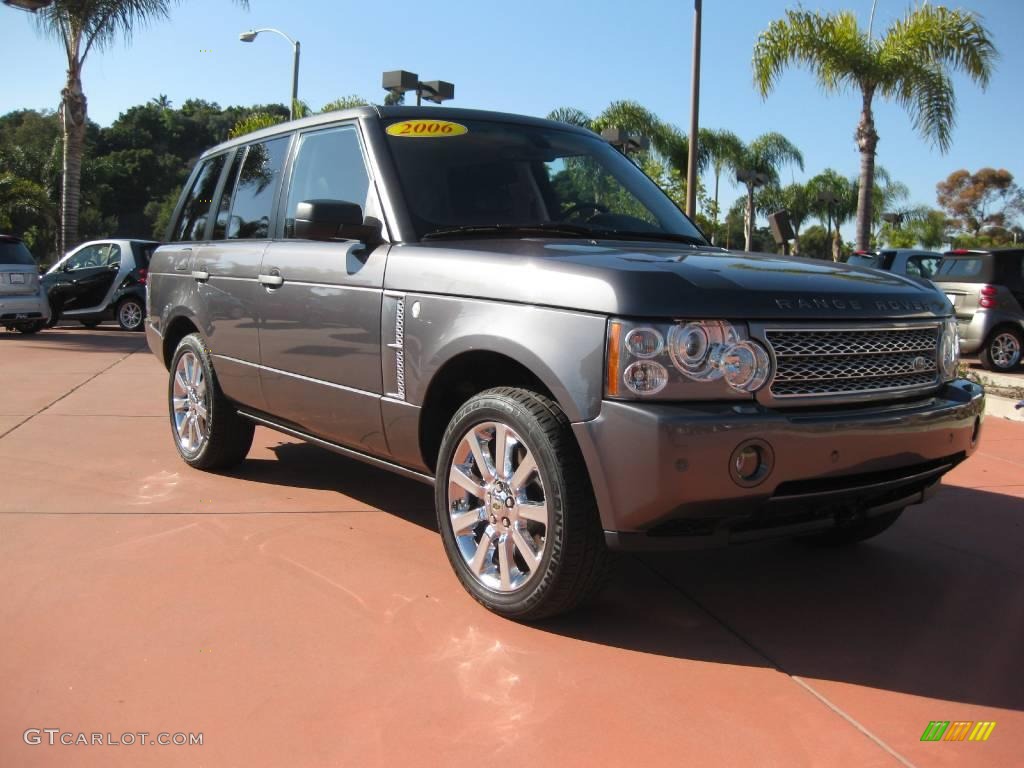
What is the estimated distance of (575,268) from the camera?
121 inches

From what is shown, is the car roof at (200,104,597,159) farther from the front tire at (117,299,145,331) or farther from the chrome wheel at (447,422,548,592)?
the front tire at (117,299,145,331)

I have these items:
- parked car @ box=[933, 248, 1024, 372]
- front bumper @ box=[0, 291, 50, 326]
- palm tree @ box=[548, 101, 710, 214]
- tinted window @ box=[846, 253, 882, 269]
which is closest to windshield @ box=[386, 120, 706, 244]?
parked car @ box=[933, 248, 1024, 372]

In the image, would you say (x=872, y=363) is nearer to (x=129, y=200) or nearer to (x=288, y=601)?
(x=288, y=601)

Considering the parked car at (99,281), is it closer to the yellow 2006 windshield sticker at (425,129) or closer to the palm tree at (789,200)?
the yellow 2006 windshield sticker at (425,129)

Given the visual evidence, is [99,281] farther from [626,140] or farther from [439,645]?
[439,645]

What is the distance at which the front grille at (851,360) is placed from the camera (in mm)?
3045

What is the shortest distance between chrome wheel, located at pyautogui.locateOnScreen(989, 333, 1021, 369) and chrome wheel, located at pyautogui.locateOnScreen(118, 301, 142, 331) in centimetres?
1347

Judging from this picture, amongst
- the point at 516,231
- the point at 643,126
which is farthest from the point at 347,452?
the point at 643,126

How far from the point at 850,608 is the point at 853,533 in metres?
0.74

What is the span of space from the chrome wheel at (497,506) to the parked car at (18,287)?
1300 centimetres

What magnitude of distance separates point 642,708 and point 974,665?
1176mm

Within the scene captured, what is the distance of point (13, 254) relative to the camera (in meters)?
14.6

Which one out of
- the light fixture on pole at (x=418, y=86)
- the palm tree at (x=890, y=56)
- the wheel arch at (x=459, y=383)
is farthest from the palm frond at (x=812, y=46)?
the wheel arch at (x=459, y=383)

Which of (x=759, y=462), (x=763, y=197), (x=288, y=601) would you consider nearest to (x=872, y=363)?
(x=759, y=462)
